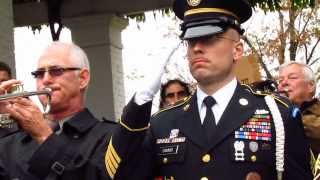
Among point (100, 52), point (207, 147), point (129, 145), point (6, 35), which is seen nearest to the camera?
point (129, 145)

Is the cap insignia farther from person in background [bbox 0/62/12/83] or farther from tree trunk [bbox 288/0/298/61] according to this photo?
tree trunk [bbox 288/0/298/61]

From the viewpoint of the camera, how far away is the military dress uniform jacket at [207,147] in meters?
3.15

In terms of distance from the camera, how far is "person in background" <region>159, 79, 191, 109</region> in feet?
20.3

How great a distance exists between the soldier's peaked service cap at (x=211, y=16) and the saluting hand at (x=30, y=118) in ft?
2.42

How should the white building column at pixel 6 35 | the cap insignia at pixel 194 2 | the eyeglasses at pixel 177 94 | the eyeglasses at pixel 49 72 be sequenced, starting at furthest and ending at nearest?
the white building column at pixel 6 35
the eyeglasses at pixel 177 94
the eyeglasses at pixel 49 72
the cap insignia at pixel 194 2


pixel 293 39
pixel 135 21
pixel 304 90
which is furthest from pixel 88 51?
pixel 293 39

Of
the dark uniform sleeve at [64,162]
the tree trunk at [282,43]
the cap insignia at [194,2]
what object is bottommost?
the dark uniform sleeve at [64,162]

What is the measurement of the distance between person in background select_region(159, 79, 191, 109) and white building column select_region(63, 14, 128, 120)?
458 centimetres

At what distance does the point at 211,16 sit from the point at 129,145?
706mm

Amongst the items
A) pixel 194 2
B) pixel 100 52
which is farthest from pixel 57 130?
pixel 100 52

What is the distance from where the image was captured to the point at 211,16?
11.1 feet

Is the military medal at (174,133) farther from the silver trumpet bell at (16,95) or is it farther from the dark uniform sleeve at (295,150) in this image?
the silver trumpet bell at (16,95)

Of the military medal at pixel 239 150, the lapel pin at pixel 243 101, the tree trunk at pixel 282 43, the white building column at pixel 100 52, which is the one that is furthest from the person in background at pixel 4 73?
the tree trunk at pixel 282 43

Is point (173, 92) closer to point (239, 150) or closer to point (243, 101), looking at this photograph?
point (243, 101)
